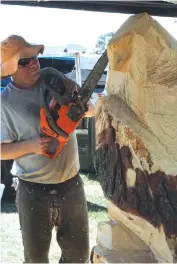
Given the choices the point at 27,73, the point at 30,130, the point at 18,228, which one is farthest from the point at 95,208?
the point at 27,73

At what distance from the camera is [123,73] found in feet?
5.51

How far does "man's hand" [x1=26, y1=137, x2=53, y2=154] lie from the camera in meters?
1.91

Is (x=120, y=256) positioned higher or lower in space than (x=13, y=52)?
lower

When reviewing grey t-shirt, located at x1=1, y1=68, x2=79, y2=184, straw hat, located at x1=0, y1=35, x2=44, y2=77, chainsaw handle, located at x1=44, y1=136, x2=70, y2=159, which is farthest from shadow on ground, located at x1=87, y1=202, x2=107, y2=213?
straw hat, located at x1=0, y1=35, x2=44, y2=77

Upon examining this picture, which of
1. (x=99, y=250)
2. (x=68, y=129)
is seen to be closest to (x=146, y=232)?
(x=99, y=250)

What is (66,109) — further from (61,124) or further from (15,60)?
(15,60)

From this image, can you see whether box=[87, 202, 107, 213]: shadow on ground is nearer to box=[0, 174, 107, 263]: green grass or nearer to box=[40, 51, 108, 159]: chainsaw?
box=[0, 174, 107, 263]: green grass

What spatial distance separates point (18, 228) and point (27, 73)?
1817 mm

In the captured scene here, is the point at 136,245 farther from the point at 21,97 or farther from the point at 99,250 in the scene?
the point at 21,97

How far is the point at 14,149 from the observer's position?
196 centimetres

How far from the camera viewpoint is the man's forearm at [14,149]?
1938 millimetres

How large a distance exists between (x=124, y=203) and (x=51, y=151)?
508 millimetres

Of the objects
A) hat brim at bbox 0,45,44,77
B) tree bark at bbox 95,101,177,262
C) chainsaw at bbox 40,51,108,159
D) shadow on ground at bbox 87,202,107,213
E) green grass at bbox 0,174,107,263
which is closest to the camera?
tree bark at bbox 95,101,177,262

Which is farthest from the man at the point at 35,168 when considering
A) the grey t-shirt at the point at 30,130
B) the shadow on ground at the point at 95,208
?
the shadow on ground at the point at 95,208
